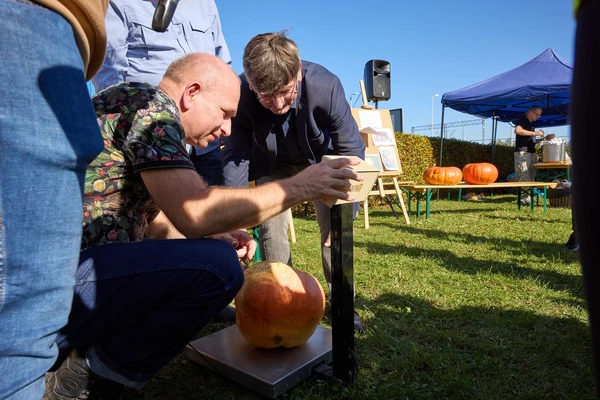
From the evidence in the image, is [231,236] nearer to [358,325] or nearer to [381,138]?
[358,325]

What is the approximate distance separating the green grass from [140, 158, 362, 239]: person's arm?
0.73m

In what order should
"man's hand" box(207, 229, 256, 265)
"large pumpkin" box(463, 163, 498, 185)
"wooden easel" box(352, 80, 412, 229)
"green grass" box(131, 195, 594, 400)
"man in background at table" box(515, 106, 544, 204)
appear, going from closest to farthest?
"green grass" box(131, 195, 594, 400), "man's hand" box(207, 229, 256, 265), "wooden easel" box(352, 80, 412, 229), "large pumpkin" box(463, 163, 498, 185), "man in background at table" box(515, 106, 544, 204)

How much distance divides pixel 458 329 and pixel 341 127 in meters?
1.33

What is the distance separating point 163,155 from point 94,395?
2.79ft

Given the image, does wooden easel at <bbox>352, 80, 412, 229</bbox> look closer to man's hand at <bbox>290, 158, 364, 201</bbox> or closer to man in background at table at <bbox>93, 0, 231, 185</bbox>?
man in background at table at <bbox>93, 0, 231, 185</bbox>

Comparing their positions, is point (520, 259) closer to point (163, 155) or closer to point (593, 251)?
point (163, 155)

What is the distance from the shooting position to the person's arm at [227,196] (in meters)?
1.39

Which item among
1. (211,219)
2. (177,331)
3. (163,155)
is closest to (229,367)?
(177,331)

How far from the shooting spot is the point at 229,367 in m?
1.76

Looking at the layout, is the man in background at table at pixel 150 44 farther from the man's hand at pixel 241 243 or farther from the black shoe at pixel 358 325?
the black shoe at pixel 358 325

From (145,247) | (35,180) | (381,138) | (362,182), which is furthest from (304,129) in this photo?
(381,138)

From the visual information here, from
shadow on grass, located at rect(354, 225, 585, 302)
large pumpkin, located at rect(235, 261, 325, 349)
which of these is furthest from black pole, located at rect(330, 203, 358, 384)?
shadow on grass, located at rect(354, 225, 585, 302)

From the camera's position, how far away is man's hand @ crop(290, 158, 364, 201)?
1.51 metres

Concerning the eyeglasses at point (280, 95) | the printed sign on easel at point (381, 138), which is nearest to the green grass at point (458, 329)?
the eyeglasses at point (280, 95)
